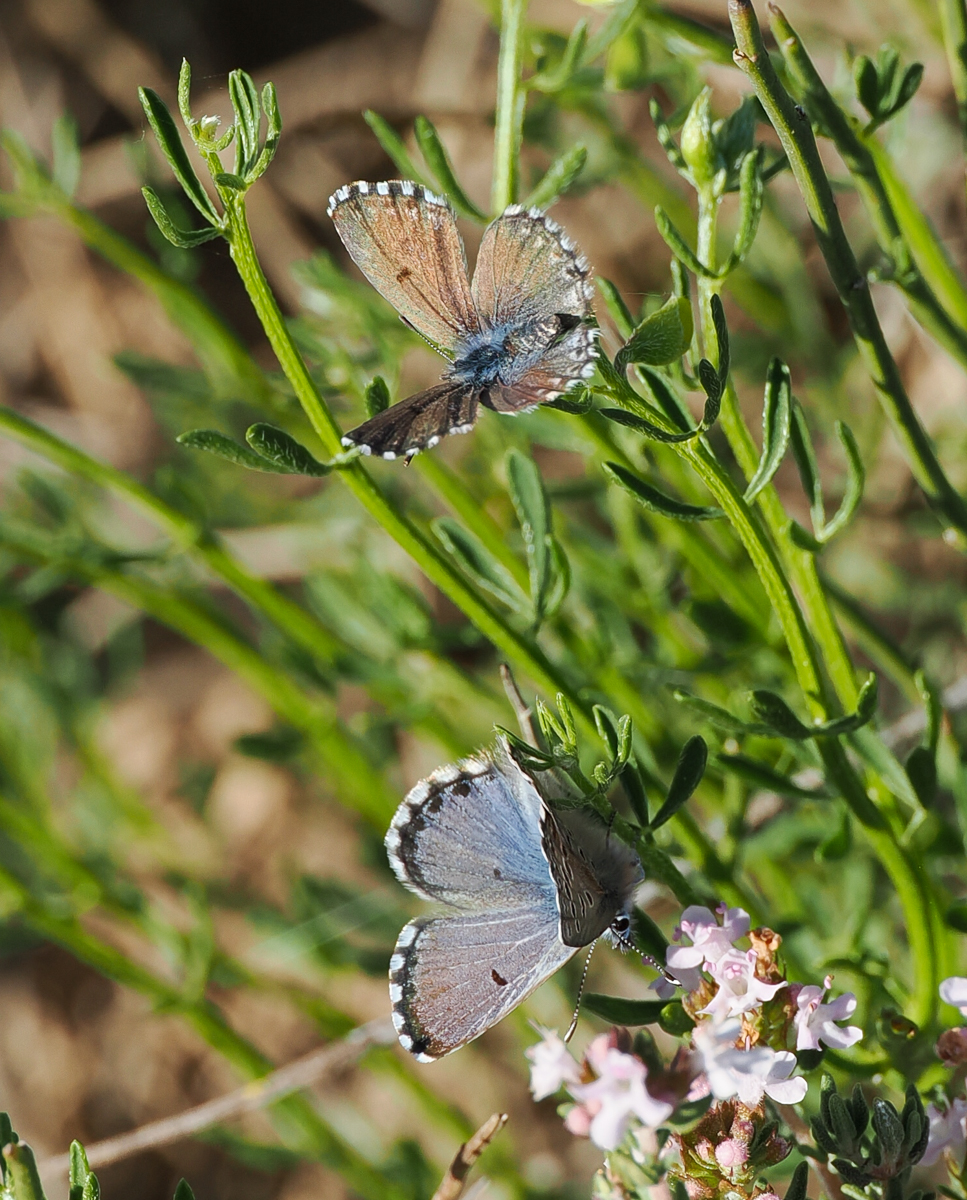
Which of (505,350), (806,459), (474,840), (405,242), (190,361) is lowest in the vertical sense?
(474,840)

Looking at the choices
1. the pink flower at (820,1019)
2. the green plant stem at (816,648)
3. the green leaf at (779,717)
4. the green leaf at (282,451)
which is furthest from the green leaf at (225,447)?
the pink flower at (820,1019)

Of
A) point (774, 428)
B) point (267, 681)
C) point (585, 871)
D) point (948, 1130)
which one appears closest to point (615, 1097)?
point (585, 871)

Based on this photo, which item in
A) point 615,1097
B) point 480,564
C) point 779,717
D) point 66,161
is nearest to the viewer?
point 615,1097

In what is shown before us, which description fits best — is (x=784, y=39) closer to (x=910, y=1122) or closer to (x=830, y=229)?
(x=830, y=229)

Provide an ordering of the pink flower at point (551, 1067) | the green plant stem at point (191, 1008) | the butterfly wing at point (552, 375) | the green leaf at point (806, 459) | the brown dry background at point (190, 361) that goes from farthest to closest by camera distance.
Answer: the brown dry background at point (190, 361), the green plant stem at point (191, 1008), the green leaf at point (806, 459), the pink flower at point (551, 1067), the butterfly wing at point (552, 375)

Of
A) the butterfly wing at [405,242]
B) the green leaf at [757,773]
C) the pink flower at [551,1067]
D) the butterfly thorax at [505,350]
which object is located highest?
the butterfly wing at [405,242]

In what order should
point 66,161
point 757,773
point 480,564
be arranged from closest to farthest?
point 757,773
point 480,564
point 66,161

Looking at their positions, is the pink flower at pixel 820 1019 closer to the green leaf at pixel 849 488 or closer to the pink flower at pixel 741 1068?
the pink flower at pixel 741 1068

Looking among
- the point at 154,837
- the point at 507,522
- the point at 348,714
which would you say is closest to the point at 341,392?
the point at 507,522

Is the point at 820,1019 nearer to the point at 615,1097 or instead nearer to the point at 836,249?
the point at 615,1097
